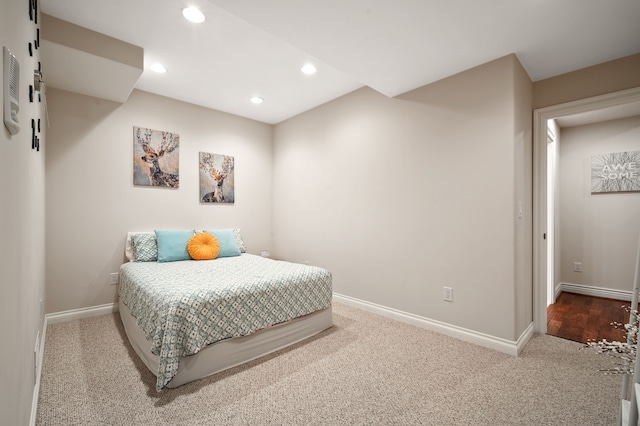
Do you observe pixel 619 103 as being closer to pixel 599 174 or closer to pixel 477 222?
pixel 477 222

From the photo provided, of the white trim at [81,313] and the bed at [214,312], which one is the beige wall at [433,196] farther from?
the white trim at [81,313]

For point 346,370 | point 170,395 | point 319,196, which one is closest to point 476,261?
point 346,370

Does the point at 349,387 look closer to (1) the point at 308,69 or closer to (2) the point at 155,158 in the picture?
(1) the point at 308,69

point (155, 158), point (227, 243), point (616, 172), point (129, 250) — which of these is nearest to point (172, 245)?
point (129, 250)

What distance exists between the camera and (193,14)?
2.14 metres

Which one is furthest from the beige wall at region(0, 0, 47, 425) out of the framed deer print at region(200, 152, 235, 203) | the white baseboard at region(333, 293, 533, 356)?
the white baseboard at region(333, 293, 533, 356)

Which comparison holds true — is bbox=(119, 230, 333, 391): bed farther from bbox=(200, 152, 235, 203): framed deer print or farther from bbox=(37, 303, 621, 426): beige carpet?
bbox=(200, 152, 235, 203): framed deer print

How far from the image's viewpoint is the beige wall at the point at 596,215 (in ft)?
12.5

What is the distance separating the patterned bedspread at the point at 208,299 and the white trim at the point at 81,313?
0.58 metres

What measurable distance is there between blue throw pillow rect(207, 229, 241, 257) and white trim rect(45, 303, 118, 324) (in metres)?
1.29

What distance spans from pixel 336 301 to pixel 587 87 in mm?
3265

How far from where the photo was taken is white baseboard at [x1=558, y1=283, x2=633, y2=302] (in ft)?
12.6

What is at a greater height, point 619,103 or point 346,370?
point 619,103

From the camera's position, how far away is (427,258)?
9.45ft
